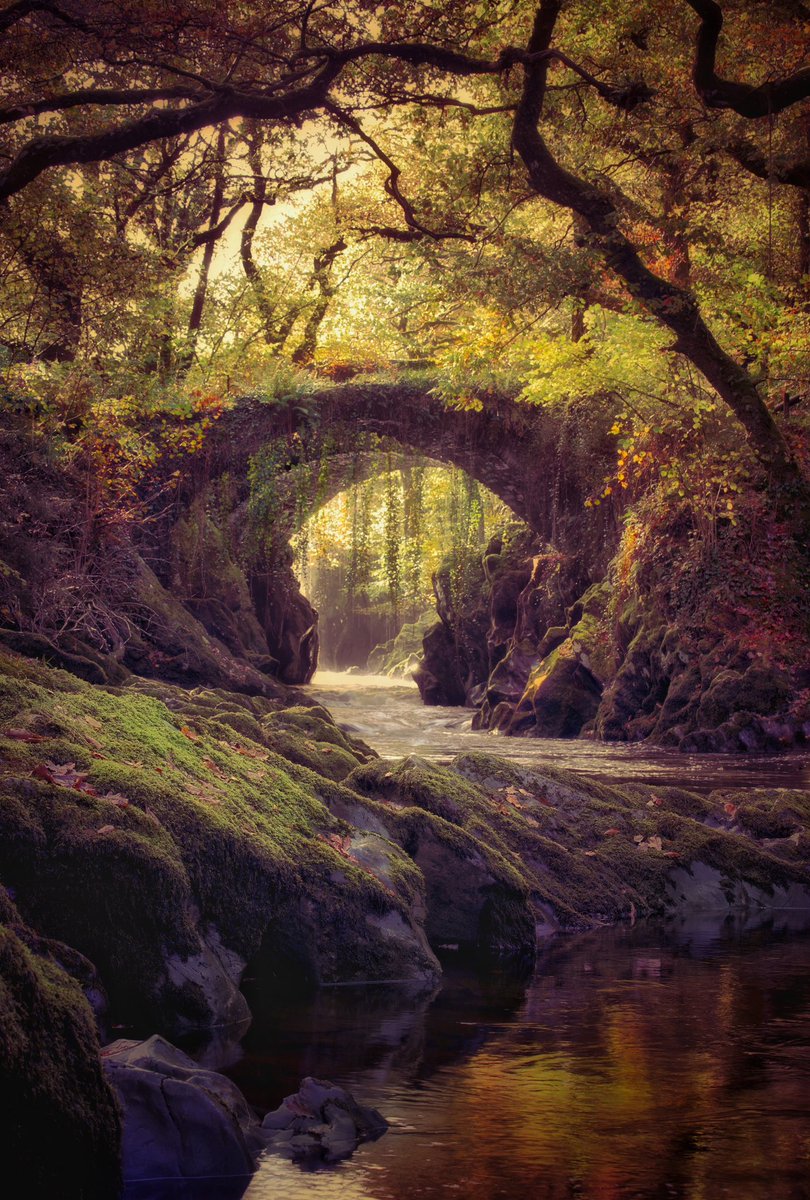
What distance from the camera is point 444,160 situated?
1402 cm

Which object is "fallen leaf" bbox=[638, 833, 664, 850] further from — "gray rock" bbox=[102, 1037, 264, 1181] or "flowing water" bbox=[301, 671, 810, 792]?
"gray rock" bbox=[102, 1037, 264, 1181]

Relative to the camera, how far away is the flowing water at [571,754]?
14688mm

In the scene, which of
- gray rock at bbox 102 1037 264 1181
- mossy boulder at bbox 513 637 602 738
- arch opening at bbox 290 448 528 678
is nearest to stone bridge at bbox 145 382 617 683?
arch opening at bbox 290 448 528 678

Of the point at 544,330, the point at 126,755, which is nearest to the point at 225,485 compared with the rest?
the point at 544,330

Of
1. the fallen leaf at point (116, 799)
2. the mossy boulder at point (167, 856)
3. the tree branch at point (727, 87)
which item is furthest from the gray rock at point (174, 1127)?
the tree branch at point (727, 87)

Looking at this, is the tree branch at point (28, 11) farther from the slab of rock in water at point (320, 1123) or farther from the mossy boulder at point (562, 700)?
the mossy boulder at point (562, 700)

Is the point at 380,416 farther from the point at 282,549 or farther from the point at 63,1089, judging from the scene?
the point at 63,1089

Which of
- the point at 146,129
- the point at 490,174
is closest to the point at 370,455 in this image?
the point at 490,174

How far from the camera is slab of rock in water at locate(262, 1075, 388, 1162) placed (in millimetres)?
3742

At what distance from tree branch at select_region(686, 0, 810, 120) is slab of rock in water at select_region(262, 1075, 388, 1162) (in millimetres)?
10240

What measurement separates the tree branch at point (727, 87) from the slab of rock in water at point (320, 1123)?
33.6 feet

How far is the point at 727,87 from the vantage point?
37.3 feet

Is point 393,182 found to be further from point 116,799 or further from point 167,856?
point 167,856

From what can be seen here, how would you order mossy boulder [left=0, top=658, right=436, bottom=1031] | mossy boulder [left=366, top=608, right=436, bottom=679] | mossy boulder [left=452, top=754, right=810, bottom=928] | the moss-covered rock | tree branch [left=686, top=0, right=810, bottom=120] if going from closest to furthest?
the moss-covered rock < mossy boulder [left=0, top=658, right=436, bottom=1031] < mossy boulder [left=452, top=754, right=810, bottom=928] < tree branch [left=686, top=0, right=810, bottom=120] < mossy boulder [left=366, top=608, right=436, bottom=679]
